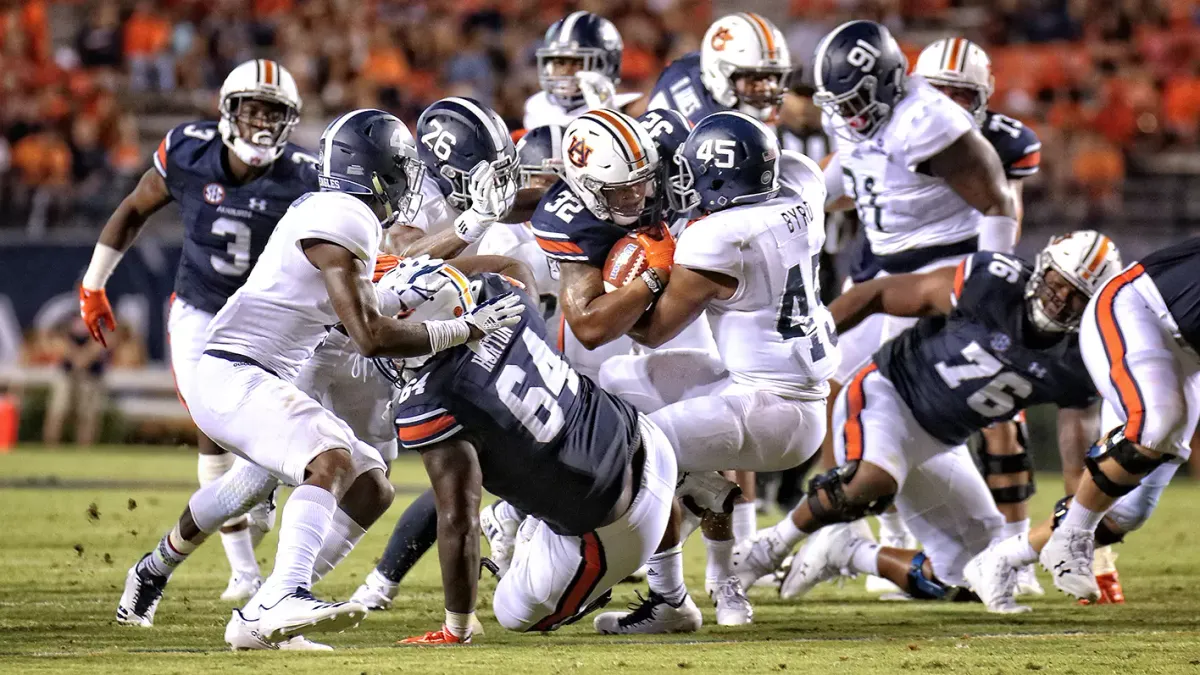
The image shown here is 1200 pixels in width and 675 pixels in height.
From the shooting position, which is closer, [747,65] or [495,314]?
[495,314]

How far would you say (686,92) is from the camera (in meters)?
8.13

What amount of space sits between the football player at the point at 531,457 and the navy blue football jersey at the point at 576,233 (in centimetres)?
45

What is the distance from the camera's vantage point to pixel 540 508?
5098 millimetres

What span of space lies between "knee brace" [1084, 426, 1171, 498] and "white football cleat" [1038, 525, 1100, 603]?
0.20 meters

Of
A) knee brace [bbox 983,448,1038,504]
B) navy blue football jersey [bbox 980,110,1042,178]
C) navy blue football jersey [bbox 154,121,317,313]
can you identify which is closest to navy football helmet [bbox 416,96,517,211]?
navy blue football jersey [bbox 154,121,317,313]

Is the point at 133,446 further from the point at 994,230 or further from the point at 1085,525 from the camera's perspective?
the point at 1085,525

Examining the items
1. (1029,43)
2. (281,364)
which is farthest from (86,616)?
(1029,43)

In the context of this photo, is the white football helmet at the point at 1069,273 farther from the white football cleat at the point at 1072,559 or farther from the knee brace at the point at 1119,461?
the white football cleat at the point at 1072,559

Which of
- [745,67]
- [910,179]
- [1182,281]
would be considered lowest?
[1182,281]

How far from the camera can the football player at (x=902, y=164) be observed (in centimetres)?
741

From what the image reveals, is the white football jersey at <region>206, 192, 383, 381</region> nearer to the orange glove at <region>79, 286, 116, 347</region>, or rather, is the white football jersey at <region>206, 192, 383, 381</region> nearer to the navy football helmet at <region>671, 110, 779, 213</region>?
the navy football helmet at <region>671, 110, 779, 213</region>

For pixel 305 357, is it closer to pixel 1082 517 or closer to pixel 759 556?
pixel 759 556

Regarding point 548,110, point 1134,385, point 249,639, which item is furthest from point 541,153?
point 249,639

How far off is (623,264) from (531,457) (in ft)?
3.10
